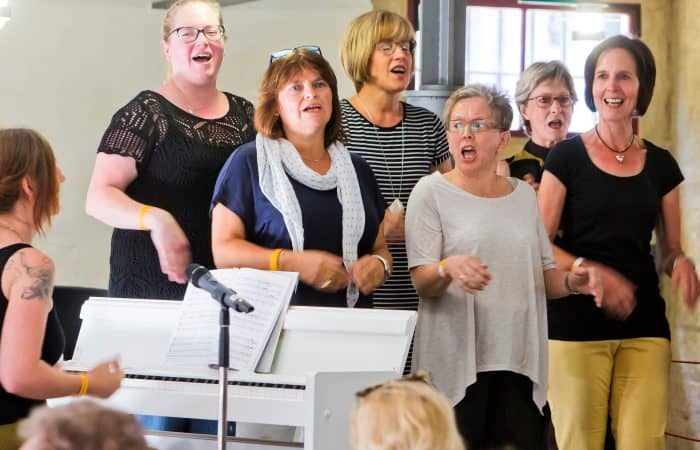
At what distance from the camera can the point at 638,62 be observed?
3.85 metres

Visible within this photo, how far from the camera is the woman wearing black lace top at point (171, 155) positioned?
347 centimetres

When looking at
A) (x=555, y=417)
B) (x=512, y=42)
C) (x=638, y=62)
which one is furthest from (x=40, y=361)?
(x=512, y=42)

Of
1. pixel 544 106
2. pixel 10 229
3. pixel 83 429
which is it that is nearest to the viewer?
pixel 83 429

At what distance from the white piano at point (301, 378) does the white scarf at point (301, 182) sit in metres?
0.22

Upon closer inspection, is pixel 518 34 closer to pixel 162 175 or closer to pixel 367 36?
pixel 367 36

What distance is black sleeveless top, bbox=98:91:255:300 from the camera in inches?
138

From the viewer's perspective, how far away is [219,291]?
2756 millimetres

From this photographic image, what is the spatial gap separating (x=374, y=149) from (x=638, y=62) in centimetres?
96

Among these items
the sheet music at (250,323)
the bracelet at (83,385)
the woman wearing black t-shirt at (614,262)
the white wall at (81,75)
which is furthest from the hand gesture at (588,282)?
the white wall at (81,75)

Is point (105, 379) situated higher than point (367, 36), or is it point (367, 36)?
point (367, 36)

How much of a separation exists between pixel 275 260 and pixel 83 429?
1.51m

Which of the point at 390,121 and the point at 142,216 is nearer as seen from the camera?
the point at 142,216

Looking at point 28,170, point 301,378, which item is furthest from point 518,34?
point 28,170

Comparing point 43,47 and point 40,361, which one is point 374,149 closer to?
point 40,361
